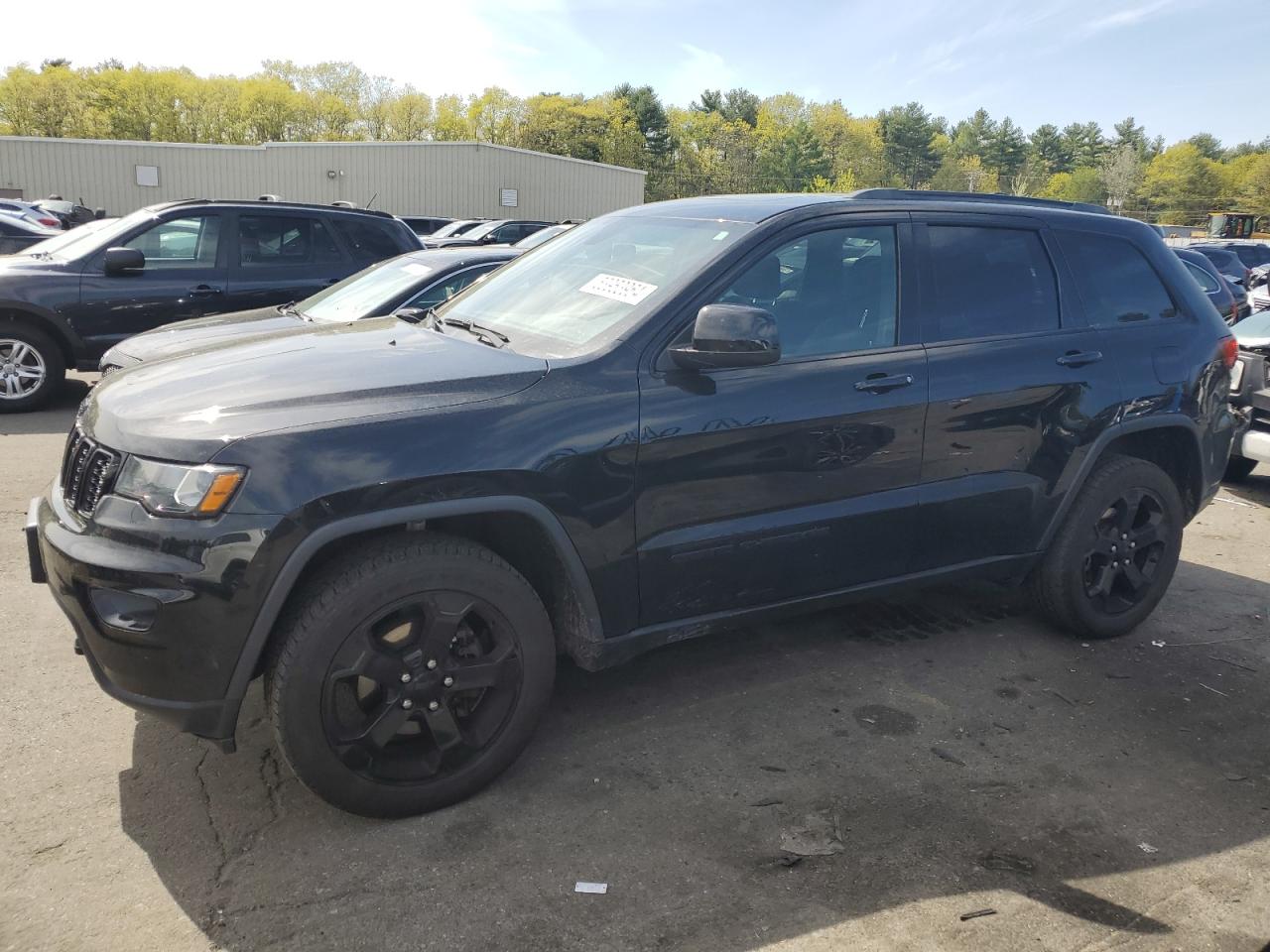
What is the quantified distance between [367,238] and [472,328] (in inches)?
243

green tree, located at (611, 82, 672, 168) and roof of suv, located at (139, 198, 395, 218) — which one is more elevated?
green tree, located at (611, 82, 672, 168)

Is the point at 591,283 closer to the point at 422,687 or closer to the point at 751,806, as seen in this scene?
the point at 422,687

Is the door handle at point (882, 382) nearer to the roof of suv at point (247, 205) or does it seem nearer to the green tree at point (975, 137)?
the roof of suv at point (247, 205)

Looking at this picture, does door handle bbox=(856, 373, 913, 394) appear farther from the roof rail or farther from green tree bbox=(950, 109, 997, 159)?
green tree bbox=(950, 109, 997, 159)

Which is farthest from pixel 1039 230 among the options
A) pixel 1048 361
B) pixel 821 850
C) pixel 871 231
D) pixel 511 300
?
pixel 821 850

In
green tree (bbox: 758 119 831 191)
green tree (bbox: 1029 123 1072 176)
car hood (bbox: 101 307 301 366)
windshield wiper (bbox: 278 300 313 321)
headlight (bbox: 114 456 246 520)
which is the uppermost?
green tree (bbox: 1029 123 1072 176)

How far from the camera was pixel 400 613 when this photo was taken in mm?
2771

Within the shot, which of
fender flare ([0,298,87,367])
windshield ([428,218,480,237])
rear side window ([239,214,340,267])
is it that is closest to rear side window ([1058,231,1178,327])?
rear side window ([239,214,340,267])

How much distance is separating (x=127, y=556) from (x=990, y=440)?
2.98m

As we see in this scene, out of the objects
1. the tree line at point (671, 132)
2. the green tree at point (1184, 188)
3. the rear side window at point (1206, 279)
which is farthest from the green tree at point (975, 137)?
the rear side window at point (1206, 279)

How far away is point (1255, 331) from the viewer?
8.22 meters

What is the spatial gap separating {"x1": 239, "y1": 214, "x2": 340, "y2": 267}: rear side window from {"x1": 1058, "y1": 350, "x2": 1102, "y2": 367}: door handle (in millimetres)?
6873

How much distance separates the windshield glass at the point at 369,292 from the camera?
6.50 meters

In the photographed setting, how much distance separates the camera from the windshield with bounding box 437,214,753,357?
A: 3.26 m
